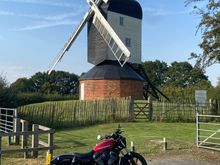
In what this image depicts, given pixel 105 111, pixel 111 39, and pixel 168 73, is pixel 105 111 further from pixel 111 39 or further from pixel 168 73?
pixel 168 73

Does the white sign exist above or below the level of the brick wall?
below

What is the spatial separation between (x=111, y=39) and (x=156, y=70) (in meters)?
52.1

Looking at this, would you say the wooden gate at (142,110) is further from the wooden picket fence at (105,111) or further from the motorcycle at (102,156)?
the motorcycle at (102,156)

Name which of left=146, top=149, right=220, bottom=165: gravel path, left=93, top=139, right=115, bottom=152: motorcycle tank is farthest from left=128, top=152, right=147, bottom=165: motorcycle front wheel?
left=146, top=149, right=220, bottom=165: gravel path

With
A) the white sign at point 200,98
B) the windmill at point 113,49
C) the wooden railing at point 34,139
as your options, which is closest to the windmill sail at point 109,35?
the windmill at point 113,49

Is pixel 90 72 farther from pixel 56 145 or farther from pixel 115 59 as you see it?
pixel 56 145

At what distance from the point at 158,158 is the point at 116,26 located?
28.8 metres

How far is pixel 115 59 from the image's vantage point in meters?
40.5

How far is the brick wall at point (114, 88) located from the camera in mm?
39875

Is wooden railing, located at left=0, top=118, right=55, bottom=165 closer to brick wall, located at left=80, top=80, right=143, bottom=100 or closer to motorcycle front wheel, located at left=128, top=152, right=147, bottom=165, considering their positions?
motorcycle front wheel, located at left=128, top=152, right=147, bottom=165

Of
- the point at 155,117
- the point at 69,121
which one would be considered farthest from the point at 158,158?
the point at 155,117

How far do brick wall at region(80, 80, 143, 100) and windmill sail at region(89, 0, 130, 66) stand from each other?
7.03 ft

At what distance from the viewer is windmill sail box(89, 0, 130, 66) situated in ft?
126

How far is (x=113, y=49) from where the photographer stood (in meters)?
39.6
